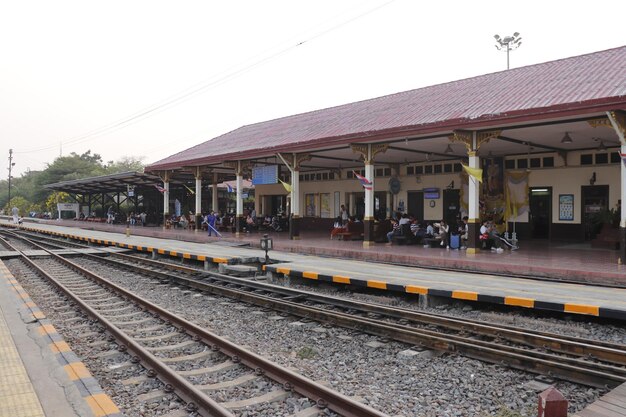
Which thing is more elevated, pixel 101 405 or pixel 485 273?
pixel 485 273

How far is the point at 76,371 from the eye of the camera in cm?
496

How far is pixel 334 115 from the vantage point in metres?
21.4

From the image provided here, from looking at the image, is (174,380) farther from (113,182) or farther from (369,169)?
(113,182)

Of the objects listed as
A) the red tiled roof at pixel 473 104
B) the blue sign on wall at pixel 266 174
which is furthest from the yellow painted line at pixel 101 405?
the blue sign on wall at pixel 266 174

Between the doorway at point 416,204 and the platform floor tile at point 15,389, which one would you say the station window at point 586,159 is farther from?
the platform floor tile at point 15,389

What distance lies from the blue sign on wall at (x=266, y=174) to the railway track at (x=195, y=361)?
435 inches

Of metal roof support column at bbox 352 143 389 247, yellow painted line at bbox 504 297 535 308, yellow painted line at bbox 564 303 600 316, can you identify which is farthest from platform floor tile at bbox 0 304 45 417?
metal roof support column at bbox 352 143 389 247

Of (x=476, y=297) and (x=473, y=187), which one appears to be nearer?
(x=476, y=297)

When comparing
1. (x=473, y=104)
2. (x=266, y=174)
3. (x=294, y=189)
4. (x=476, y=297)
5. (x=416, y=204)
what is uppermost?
(x=473, y=104)

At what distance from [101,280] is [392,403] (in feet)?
30.0

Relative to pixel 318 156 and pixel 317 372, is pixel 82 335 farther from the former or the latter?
pixel 318 156

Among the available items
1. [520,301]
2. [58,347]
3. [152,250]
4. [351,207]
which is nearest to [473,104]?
[520,301]

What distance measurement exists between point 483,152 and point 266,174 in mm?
8570

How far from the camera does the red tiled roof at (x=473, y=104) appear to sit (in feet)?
36.4
